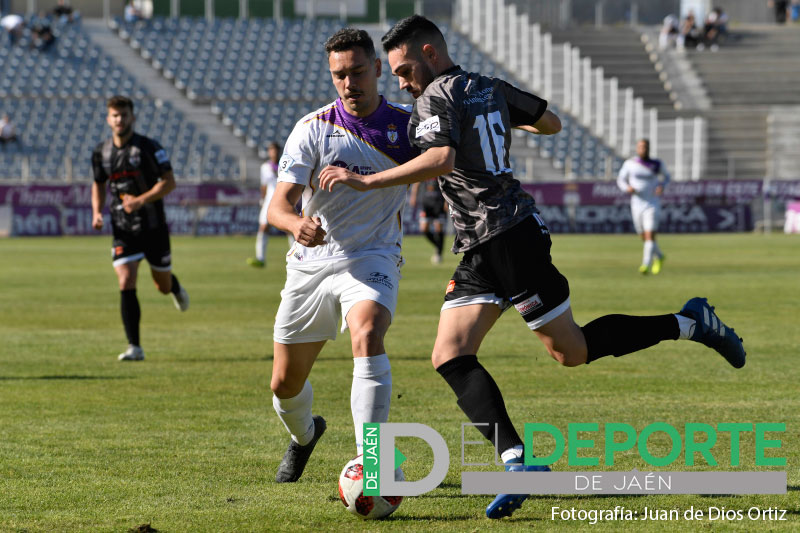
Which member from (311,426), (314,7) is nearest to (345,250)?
(311,426)

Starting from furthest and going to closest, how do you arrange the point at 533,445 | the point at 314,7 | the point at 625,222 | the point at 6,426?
the point at 314,7 → the point at 625,222 → the point at 6,426 → the point at 533,445

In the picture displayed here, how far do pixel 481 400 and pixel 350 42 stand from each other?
5.88ft

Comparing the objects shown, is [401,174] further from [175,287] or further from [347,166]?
[175,287]

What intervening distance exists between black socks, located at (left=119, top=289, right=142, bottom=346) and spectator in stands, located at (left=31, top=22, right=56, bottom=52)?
1475 inches

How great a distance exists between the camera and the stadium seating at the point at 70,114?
41000mm

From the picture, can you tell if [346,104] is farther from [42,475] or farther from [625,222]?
[625,222]

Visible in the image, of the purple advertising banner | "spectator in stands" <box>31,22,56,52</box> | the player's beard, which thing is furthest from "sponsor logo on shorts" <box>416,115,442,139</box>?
"spectator in stands" <box>31,22,56,52</box>

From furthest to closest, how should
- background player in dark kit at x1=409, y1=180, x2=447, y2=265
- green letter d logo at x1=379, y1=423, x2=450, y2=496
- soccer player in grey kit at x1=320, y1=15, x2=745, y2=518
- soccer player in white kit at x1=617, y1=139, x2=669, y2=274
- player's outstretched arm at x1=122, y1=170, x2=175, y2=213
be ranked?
background player in dark kit at x1=409, y1=180, x2=447, y2=265
soccer player in white kit at x1=617, y1=139, x2=669, y2=274
player's outstretched arm at x1=122, y1=170, x2=175, y2=213
soccer player in grey kit at x1=320, y1=15, x2=745, y2=518
green letter d logo at x1=379, y1=423, x2=450, y2=496

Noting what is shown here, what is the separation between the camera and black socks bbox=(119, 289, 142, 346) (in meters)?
11.2

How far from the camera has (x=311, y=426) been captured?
6207 mm

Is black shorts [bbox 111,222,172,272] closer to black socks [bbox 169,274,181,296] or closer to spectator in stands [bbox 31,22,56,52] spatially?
black socks [bbox 169,274,181,296]

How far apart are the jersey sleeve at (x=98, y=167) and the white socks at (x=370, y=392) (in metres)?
6.36

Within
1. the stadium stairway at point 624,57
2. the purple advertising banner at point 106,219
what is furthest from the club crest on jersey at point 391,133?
the stadium stairway at point 624,57

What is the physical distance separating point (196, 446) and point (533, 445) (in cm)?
196
